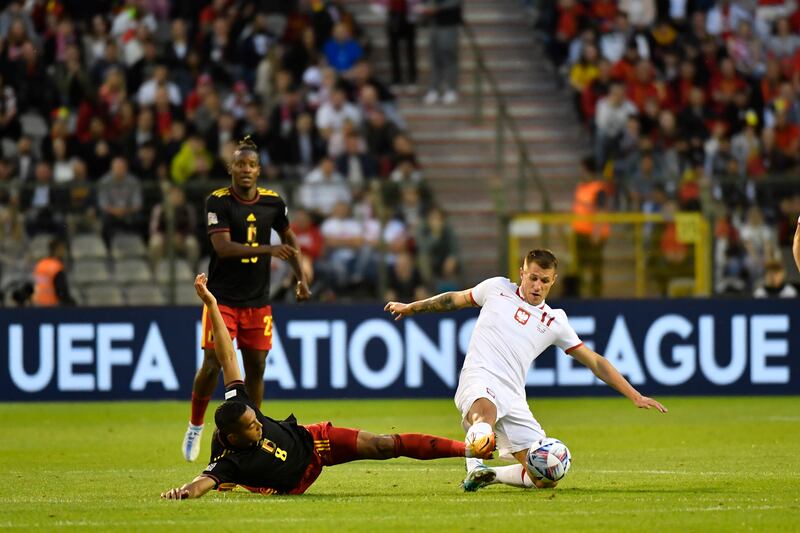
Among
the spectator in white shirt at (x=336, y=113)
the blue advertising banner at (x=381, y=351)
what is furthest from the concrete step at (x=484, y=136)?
the blue advertising banner at (x=381, y=351)

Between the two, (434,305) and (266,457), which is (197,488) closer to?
(266,457)

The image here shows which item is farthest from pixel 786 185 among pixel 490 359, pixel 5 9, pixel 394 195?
pixel 5 9

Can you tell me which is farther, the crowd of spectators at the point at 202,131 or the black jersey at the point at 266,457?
the crowd of spectators at the point at 202,131

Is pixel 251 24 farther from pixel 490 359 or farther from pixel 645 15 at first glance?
pixel 490 359

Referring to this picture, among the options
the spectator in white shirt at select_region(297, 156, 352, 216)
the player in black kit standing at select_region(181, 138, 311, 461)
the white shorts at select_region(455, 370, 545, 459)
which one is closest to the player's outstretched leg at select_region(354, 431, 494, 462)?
the white shorts at select_region(455, 370, 545, 459)

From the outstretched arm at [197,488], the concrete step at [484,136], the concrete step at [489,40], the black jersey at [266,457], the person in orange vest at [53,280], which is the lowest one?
the outstretched arm at [197,488]

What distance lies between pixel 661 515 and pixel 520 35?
18.2 m

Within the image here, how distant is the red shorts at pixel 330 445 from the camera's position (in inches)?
384

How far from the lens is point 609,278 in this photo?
1919 centimetres

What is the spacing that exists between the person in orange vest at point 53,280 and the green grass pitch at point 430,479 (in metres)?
1.47

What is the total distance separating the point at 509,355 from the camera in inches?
403

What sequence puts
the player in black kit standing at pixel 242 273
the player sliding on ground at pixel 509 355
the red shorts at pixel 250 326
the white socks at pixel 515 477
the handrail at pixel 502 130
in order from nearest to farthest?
1. the player sliding on ground at pixel 509 355
2. the white socks at pixel 515 477
3. the player in black kit standing at pixel 242 273
4. the red shorts at pixel 250 326
5. the handrail at pixel 502 130

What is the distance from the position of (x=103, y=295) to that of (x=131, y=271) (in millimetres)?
448

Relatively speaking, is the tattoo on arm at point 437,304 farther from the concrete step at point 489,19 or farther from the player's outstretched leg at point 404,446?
the concrete step at point 489,19
